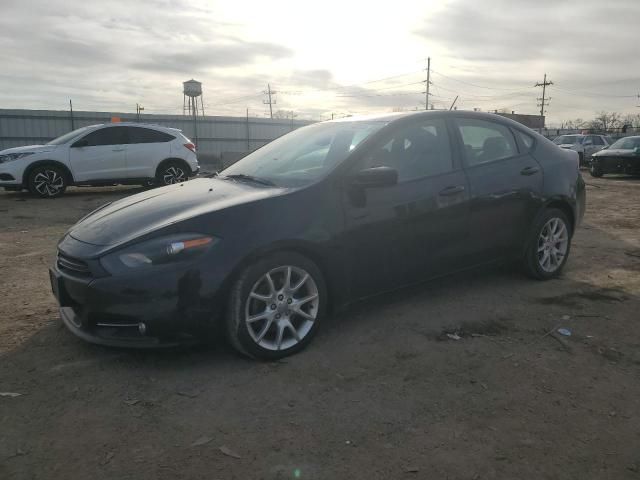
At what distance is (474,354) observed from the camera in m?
3.31

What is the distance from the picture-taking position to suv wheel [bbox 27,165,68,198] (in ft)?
36.6

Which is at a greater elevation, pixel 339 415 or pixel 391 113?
pixel 391 113

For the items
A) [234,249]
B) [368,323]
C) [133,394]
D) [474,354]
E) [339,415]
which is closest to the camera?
[339,415]

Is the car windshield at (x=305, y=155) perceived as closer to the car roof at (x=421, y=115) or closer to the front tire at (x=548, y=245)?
the car roof at (x=421, y=115)

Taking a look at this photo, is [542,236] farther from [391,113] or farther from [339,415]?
[339,415]

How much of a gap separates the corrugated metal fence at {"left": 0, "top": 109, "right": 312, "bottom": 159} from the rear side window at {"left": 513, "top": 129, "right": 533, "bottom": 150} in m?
16.0

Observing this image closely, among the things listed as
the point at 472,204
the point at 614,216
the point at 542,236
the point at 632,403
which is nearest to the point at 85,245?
the point at 472,204

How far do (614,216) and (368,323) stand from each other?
281 inches

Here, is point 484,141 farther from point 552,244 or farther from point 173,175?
point 173,175

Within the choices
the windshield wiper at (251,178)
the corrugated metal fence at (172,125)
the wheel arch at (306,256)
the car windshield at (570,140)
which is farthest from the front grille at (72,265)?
the car windshield at (570,140)

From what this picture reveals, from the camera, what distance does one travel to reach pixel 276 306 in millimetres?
3211

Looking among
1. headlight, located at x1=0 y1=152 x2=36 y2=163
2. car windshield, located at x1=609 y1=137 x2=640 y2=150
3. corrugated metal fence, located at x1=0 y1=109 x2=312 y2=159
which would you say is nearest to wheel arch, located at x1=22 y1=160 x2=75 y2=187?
headlight, located at x1=0 y1=152 x2=36 y2=163

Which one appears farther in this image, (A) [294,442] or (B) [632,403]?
(B) [632,403]

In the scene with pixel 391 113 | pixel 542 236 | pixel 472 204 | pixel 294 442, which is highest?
pixel 391 113
